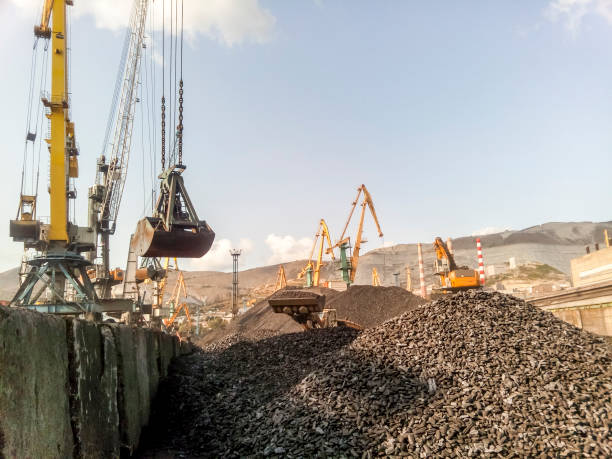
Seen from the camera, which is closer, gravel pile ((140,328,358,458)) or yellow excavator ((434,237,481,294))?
gravel pile ((140,328,358,458))

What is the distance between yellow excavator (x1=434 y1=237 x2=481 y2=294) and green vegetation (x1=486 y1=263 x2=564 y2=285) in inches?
2027

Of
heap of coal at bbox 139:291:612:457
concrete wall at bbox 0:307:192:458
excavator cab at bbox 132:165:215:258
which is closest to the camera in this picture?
concrete wall at bbox 0:307:192:458

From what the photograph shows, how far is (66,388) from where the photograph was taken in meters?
4.21


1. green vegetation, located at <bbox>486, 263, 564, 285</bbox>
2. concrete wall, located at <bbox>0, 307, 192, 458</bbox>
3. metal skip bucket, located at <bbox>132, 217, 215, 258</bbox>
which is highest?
metal skip bucket, located at <bbox>132, 217, 215, 258</bbox>

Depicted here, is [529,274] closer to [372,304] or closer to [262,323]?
[372,304]

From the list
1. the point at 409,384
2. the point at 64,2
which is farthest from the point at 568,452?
the point at 64,2

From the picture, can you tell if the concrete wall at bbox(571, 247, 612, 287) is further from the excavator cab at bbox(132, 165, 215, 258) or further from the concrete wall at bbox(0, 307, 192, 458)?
the concrete wall at bbox(0, 307, 192, 458)

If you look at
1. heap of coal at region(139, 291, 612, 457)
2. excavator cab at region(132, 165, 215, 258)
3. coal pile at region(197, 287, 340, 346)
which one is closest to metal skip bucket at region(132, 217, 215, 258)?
excavator cab at region(132, 165, 215, 258)

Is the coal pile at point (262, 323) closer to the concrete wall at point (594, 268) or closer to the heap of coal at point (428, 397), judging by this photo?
the heap of coal at point (428, 397)

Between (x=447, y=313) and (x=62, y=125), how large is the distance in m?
20.2

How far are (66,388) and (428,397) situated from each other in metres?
5.23

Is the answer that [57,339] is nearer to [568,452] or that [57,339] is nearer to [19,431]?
[19,431]

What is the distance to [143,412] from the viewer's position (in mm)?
7105

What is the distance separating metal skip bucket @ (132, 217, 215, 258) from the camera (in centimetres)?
1212
